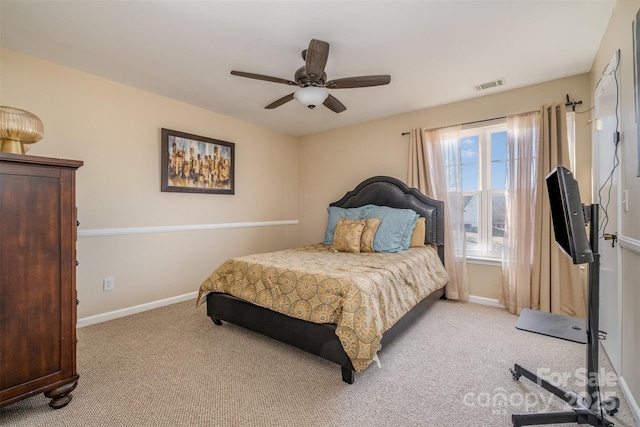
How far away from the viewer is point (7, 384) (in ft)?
4.78

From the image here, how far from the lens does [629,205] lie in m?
1.64

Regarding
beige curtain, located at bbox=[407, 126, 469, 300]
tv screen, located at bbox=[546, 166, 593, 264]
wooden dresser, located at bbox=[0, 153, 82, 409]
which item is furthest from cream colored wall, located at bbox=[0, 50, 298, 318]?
tv screen, located at bbox=[546, 166, 593, 264]

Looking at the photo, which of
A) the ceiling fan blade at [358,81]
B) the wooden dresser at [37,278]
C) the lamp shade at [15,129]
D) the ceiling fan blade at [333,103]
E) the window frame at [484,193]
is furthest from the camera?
the window frame at [484,193]

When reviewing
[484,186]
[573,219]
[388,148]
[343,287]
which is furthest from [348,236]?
[573,219]

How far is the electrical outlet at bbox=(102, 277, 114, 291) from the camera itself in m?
2.86

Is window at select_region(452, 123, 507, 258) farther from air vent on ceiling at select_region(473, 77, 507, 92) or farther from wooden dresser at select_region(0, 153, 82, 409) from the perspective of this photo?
wooden dresser at select_region(0, 153, 82, 409)

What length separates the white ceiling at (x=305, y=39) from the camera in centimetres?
187

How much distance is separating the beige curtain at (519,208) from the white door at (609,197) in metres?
0.57

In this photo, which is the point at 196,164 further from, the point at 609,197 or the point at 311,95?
the point at 609,197

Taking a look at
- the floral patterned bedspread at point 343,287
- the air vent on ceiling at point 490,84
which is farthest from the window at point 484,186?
the floral patterned bedspread at point 343,287

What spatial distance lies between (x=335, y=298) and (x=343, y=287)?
0.31 ft

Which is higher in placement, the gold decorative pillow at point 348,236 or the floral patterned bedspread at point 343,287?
the gold decorative pillow at point 348,236

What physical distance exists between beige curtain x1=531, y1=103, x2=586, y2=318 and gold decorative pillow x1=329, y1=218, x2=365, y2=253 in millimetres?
1824

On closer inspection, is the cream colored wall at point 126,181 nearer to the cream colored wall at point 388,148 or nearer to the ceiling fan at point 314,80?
the cream colored wall at point 388,148
